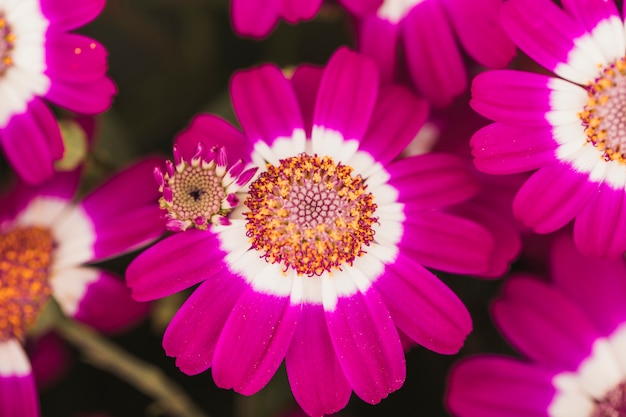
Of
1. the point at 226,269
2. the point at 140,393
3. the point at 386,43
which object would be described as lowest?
the point at 140,393

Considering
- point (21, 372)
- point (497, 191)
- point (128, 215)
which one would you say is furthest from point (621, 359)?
point (21, 372)

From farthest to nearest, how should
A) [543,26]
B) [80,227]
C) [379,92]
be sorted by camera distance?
[80,227] → [379,92] → [543,26]

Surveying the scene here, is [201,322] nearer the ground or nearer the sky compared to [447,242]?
nearer the ground

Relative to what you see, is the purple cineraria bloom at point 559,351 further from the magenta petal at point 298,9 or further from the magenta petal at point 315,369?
the magenta petal at point 298,9

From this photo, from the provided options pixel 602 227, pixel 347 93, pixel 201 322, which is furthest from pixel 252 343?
pixel 602 227

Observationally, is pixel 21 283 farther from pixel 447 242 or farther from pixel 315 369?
pixel 447 242

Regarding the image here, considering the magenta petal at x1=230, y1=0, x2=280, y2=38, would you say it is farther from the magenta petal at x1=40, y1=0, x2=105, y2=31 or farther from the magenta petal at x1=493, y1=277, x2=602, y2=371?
the magenta petal at x1=493, y1=277, x2=602, y2=371

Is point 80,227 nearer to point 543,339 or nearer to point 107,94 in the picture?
point 107,94
